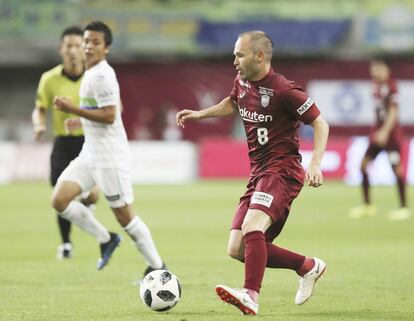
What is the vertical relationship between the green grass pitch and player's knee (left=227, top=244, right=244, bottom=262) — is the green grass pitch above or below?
below

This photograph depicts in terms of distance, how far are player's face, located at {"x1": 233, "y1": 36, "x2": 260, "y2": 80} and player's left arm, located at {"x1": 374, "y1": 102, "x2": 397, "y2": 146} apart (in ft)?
29.9

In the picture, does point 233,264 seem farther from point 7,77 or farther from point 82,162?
point 7,77

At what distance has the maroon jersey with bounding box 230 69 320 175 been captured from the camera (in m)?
7.60

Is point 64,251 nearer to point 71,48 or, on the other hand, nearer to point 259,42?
point 71,48

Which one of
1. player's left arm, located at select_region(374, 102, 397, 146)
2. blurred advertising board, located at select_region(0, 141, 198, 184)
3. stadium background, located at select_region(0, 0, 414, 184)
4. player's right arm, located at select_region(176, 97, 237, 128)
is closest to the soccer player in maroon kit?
player's right arm, located at select_region(176, 97, 237, 128)

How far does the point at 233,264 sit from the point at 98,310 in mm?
3550

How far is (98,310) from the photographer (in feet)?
25.5

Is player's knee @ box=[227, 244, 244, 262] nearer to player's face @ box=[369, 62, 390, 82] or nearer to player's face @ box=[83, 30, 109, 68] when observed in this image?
player's face @ box=[83, 30, 109, 68]

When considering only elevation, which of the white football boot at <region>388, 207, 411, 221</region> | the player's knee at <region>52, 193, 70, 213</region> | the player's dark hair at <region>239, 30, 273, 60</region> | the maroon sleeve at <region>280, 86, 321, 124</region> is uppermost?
the player's dark hair at <region>239, 30, 273, 60</region>

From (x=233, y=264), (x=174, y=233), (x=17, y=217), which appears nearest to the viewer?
(x=233, y=264)

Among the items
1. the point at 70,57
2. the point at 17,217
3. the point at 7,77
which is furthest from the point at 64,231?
the point at 7,77

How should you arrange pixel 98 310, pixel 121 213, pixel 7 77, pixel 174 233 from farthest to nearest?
1. pixel 7 77
2. pixel 174 233
3. pixel 121 213
4. pixel 98 310

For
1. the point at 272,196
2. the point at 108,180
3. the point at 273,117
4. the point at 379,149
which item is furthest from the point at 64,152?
the point at 379,149

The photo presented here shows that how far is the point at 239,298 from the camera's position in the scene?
7.13 metres
